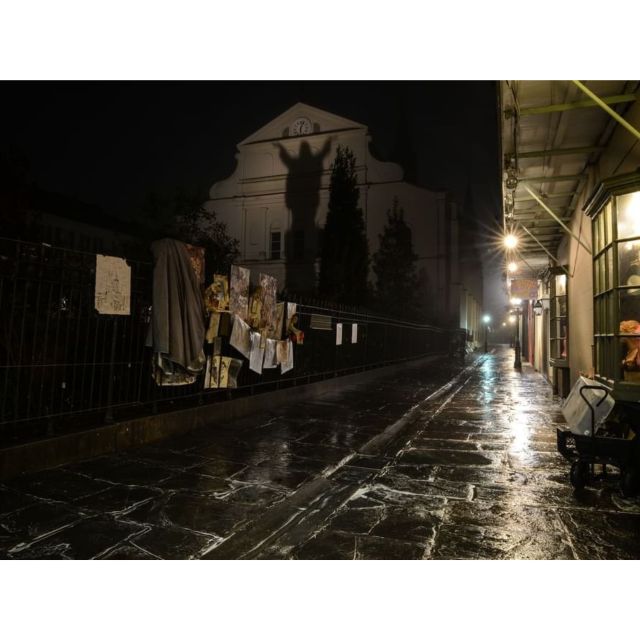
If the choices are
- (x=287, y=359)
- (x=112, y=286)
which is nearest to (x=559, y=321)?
(x=287, y=359)

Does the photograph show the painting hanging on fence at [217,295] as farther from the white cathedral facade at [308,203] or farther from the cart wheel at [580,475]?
the white cathedral facade at [308,203]

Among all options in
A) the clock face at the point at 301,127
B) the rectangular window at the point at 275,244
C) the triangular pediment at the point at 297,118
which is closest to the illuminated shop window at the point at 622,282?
the triangular pediment at the point at 297,118

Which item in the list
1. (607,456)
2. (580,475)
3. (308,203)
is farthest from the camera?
(308,203)

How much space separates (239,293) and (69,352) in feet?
9.12

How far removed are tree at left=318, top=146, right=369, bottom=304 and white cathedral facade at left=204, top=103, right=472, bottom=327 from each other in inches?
273

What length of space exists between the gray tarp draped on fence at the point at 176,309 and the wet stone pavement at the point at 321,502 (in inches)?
47.7

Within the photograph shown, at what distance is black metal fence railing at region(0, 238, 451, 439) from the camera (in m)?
5.08

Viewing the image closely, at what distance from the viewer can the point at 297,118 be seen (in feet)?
105

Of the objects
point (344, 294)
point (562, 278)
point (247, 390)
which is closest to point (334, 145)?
point (344, 294)

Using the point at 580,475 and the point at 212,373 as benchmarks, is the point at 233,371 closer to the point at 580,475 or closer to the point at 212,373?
the point at 212,373

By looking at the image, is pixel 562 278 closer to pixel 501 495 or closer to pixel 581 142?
pixel 581 142

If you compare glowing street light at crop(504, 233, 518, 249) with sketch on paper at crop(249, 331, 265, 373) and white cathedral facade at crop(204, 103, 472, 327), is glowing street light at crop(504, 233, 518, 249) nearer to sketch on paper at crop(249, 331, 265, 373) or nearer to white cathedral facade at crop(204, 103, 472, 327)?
sketch on paper at crop(249, 331, 265, 373)

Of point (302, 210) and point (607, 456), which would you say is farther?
point (302, 210)

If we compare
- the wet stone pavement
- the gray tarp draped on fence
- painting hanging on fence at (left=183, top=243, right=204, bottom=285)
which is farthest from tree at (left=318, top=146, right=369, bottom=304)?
the wet stone pavement
